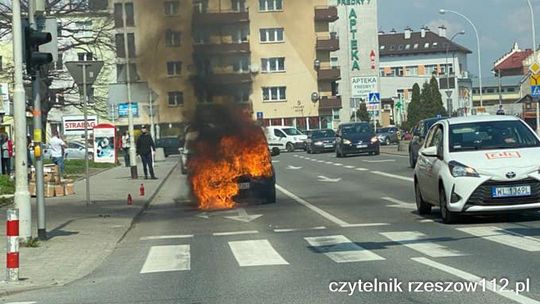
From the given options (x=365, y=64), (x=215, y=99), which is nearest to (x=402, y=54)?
(x=365, y=64)

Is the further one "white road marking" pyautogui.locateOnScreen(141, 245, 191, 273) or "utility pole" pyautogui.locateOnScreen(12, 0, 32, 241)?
"utility pole" pyautogui.locateOnScreen(12, 0, 32, 241)

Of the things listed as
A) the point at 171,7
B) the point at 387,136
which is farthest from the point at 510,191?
the point at 387,136

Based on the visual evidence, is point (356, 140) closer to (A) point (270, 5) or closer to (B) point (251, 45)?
(B) point (251, 45)

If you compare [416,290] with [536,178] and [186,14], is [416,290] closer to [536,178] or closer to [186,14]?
[536,178]

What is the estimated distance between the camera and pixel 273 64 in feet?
78.3

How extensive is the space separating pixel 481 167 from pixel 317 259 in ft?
12.7

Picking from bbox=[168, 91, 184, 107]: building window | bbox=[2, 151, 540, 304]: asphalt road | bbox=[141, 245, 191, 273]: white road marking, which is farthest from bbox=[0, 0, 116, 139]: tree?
bbox=[141, 245, 191, 273]: white road marking

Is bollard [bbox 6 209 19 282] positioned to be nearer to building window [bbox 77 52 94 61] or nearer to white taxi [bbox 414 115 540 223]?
white taxi [bbox 414 115 540 223]

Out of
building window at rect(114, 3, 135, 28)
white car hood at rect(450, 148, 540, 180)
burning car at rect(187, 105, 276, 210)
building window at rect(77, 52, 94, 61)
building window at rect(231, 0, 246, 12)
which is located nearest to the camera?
white car hood at rect(450, 148, 540, 180)

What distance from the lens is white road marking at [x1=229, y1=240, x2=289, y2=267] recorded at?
11375 mm

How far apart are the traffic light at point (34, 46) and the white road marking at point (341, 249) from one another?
5015 mm

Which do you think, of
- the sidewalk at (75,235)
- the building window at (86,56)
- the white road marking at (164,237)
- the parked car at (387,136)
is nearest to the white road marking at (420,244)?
the white road marking at (164,237)

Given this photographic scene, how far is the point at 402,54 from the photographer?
486 ft

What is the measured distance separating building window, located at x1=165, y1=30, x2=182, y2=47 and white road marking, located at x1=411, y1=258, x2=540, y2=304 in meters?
10.9
